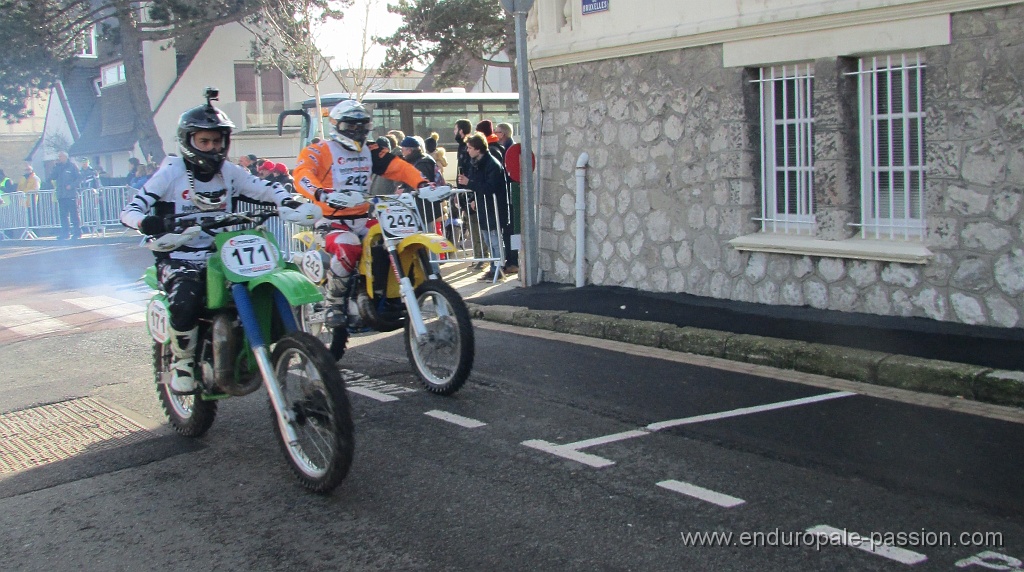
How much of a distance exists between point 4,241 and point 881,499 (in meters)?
26.3

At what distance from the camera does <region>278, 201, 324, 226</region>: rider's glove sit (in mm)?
5621

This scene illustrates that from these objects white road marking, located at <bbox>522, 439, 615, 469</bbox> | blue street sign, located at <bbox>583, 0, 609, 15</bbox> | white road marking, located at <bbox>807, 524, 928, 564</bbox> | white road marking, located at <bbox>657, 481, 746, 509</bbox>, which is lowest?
white road marking, located at <bbox>807, 524, 928, 564</bbox>

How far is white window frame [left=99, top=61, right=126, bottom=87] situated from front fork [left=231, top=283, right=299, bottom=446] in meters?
48.2

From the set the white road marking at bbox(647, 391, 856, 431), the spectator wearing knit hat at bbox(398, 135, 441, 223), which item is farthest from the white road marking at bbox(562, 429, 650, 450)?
the spectator wearing knit hat at bbox(398, 135, 441, 223)

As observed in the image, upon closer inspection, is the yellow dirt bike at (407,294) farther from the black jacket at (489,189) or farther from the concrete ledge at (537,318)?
the black jacket at (489,189)

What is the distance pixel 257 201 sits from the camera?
620 centimetres

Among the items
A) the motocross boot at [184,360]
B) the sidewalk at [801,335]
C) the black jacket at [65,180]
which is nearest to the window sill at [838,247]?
the sidewalk at [801,335]

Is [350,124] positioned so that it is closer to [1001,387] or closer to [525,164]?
[525,164]

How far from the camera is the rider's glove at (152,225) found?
5.39 m

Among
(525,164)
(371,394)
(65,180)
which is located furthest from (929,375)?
(65,180)

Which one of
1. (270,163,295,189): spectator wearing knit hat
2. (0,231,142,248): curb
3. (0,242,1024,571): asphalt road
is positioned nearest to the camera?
(0,242,1024,571): asphalt road

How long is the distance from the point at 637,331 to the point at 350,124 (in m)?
3.21

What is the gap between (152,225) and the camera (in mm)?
5398

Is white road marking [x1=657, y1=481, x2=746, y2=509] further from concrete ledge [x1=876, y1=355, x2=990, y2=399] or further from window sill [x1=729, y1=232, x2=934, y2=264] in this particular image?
window sill [x1=729, y1=232, x2=934, y2=264]
